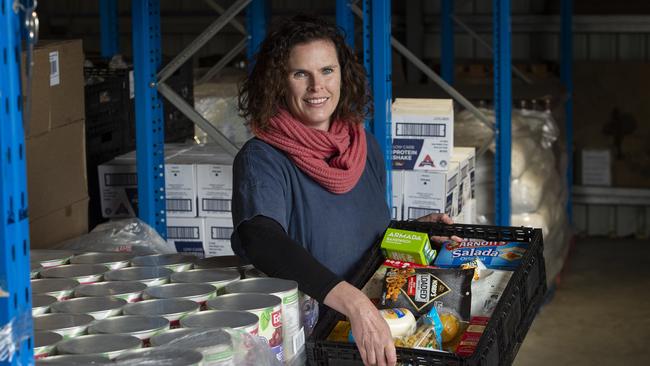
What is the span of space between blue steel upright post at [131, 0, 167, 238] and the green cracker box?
1552 mm

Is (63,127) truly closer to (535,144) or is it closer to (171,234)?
(171,234)

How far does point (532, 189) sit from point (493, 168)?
0.38 meters

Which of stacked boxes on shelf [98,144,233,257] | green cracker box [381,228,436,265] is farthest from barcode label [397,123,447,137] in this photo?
green cracker box [381,228,436,265]

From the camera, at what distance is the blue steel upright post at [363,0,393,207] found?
14.3 feet

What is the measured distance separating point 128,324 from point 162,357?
252mm

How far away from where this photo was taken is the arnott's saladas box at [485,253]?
2.96 metres

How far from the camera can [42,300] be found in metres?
2.53

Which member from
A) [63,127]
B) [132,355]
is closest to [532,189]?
[63,127]

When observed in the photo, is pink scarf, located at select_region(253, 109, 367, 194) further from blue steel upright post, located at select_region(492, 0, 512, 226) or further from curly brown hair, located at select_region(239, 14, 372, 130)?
blue steel upright post, located at select_region(492, 0, 512, 226)

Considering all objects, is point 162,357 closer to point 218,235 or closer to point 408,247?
point 408,247

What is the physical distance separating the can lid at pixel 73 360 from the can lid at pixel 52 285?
1.73ft

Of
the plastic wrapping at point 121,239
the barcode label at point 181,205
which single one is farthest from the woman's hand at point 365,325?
the barcode label at point 181,205

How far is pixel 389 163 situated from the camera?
4695mm

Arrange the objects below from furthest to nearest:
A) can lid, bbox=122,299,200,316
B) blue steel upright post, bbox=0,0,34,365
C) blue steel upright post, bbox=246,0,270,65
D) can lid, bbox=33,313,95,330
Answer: blue steel upright post, bbox=246,0,270,65 → can lid, bbox=122,299,200,316 → can lid, bbox=33,313,95,330 → blue steel upright post, bbox=0,0,34,365
